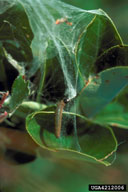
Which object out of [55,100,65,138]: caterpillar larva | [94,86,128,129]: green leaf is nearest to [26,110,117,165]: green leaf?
Result: [55,100,65,138]: caterpillar larva

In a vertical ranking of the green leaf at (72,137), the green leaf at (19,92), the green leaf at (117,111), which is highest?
the green leaf at (19,92)

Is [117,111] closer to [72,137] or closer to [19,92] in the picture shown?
[72,137]

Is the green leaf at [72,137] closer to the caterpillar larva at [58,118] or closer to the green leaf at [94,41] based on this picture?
the caterpillar larva at [58,118]

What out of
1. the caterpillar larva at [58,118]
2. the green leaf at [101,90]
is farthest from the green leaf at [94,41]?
the caterpillar larva at [58,118]

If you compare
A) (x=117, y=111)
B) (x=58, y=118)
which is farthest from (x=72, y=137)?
(x=117, y=111)

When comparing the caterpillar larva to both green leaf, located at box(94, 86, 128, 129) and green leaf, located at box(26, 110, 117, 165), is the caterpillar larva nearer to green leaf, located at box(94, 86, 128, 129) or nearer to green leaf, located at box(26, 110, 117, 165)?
green leaf, located at box(26, 110, 117, 165)
